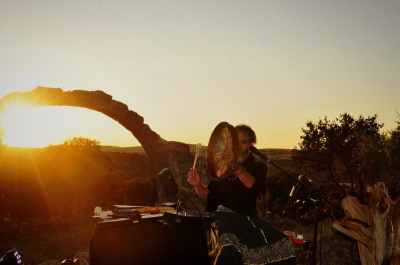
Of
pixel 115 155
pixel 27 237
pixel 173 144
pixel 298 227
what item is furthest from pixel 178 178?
pixel 115 155

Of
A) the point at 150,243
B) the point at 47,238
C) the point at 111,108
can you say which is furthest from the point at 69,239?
the point at 150,243

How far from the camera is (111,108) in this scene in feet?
29.8

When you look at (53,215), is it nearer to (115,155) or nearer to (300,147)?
(300,147)

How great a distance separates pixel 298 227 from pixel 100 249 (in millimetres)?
8155

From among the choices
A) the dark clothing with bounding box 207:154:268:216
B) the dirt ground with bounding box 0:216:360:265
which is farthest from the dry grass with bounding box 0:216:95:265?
the dark clothing with bounding box 207:154:268:216

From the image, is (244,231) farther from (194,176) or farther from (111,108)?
(111,108)

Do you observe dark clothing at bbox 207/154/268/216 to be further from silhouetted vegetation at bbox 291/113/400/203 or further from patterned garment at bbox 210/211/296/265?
silhouetted vegetation at bbox 291/113/400/203

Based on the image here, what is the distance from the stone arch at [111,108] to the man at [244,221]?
17.7ft

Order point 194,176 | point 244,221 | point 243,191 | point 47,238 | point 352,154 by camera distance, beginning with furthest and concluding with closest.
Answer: point 352,154, point 47,238, point 194,176, point 243,191, point 244,221

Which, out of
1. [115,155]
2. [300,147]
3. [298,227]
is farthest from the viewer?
[115,155]

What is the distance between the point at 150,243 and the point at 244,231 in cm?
98

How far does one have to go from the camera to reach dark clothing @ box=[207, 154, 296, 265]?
3.65 m

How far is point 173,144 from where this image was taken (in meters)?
9.49

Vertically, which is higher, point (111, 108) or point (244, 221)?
point (111, 108)
